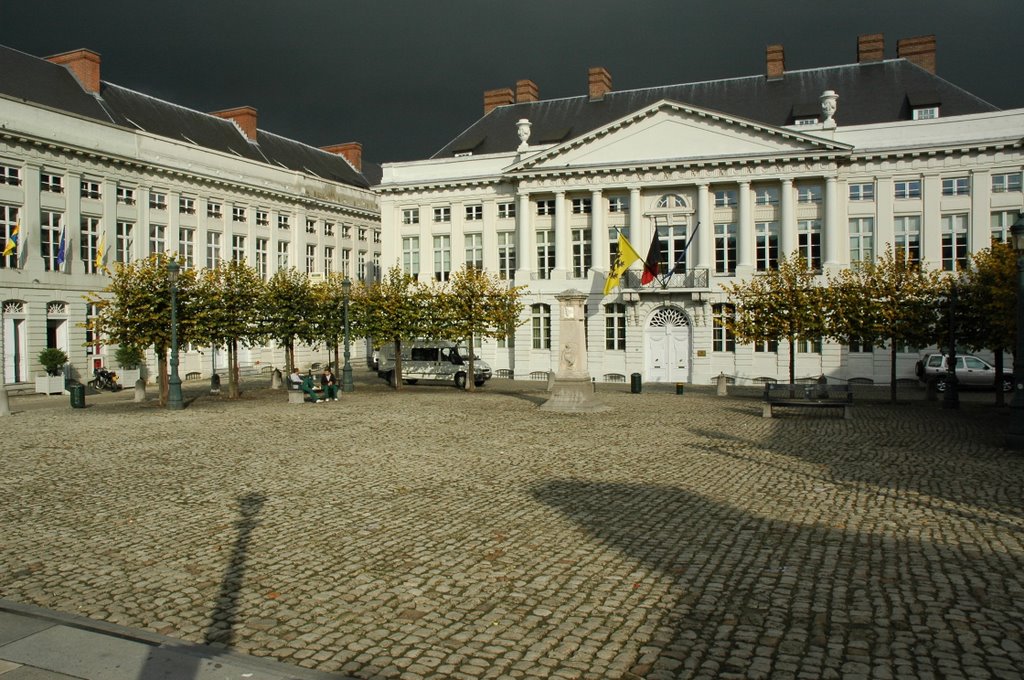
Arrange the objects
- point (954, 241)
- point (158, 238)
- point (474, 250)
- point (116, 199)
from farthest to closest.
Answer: point (474, 250) → point (158, 238) → point (116, 199) → point (954, 241)

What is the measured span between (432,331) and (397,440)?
55.4 feet

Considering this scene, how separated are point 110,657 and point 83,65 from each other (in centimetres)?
4652

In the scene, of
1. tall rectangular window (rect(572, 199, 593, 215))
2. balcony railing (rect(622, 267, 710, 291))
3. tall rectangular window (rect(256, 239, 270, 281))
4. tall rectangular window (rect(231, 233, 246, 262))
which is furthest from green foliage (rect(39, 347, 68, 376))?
balcony railing (rect(622, 267, 710, 291))

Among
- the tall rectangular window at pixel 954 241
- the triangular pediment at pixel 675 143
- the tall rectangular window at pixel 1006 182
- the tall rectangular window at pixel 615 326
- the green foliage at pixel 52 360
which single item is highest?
the triangular pediment at pixel 675 143

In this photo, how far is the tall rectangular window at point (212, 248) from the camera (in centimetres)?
4950

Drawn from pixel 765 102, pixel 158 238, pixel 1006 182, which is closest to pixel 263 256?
pixel 158 238

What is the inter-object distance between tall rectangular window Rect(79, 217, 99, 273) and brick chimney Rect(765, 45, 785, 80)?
36200 millimetres

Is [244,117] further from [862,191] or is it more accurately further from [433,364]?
[862,191]

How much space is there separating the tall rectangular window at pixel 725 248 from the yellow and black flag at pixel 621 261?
231 inches

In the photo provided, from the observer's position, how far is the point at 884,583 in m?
7.90

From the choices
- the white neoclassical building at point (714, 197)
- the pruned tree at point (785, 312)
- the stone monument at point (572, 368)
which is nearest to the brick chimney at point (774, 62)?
the white neoclassical building at point (714, 197)

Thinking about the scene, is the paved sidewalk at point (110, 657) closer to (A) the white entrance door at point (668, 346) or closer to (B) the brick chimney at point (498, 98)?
(A) the white entrance door at point (668, 346)

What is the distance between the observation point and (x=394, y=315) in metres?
35.2

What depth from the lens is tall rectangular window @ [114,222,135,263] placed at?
43.4m
